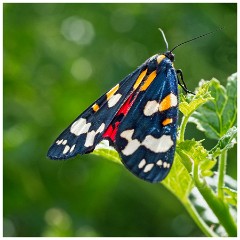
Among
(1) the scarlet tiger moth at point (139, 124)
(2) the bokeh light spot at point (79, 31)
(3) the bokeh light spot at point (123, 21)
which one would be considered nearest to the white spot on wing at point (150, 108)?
(1) the scarlet tiger moth at point (139, 124)

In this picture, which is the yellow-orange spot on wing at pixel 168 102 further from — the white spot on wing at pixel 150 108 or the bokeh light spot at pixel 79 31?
the bokeh light spot at pixel 79 31

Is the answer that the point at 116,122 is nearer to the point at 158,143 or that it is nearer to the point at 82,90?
the point at 158,143

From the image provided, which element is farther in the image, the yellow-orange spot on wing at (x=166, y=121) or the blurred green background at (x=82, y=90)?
the blurred green background at (x=82, y=90)

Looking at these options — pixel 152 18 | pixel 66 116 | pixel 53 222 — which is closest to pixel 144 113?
pixel 53 222

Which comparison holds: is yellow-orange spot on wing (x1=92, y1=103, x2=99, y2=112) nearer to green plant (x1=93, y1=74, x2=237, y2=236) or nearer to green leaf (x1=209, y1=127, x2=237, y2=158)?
green plant (x1=93, y1=74, x2=237, y2=236)

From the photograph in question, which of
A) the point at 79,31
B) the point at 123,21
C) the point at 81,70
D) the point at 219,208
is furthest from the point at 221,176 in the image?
the point at 79,31

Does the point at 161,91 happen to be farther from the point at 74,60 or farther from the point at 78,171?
the point at 74,60
